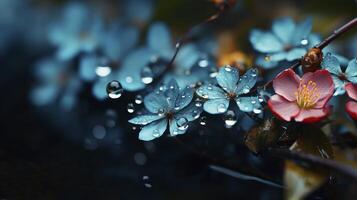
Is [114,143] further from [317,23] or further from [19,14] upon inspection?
[19,14]

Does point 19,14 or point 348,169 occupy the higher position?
point 19,14

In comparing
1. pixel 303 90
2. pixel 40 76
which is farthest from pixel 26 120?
pixel 303 90

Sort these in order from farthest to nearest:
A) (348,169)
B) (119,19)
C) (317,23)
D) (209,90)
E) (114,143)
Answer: (119,19) < (317,23) < (114,143) < (209,90) < (348,169)

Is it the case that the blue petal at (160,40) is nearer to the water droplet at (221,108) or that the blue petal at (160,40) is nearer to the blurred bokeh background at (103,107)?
the blurred bokeh background at (103,107)

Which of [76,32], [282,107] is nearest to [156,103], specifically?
[282,107]

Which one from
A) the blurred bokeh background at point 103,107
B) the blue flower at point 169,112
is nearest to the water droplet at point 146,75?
the blurred bokeh background at point 103,107

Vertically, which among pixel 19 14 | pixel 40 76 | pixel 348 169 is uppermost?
pixel 19 14

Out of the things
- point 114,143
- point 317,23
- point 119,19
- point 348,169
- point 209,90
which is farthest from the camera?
point 119,19

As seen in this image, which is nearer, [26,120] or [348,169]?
[348,169]
